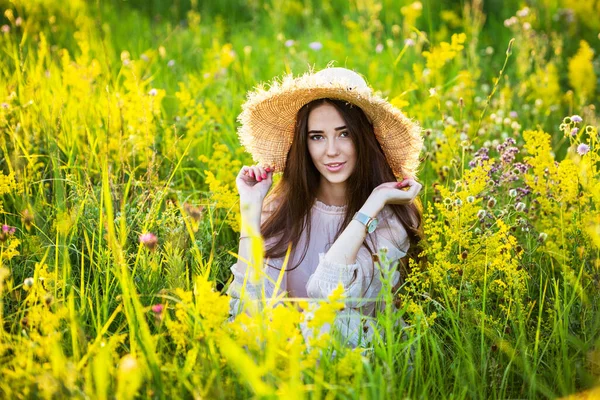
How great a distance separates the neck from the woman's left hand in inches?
11.6

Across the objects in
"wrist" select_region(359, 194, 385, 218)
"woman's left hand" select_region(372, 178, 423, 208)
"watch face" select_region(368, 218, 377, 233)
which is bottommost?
"watch face" select_region(368, 218, 377, 233)

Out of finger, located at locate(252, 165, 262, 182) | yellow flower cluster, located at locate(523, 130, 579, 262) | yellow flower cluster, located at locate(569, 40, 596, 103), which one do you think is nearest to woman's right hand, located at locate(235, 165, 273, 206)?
finger, located at locate(252, 165, 262, 182)

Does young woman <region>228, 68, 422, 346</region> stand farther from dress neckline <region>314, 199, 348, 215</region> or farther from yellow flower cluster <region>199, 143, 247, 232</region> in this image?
yellow flower cluster <region>199, 143, 247, 232</region>

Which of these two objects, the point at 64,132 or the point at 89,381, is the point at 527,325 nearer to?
the point at 89,381

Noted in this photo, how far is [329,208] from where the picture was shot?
3.07 meters

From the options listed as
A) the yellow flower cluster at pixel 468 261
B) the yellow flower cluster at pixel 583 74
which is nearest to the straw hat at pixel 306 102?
the yellow flower cluster at pixel 468 261

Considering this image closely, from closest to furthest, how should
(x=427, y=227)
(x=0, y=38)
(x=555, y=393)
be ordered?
(x=555, y=393)
(x=427, y=227)
(x=0, y=38)

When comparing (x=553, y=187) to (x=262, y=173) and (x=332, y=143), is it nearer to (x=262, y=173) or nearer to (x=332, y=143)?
(x=332, y=143)

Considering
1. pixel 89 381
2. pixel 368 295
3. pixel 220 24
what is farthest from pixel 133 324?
pixel 220 24

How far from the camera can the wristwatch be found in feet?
8.86

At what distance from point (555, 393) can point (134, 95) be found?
8.31ft

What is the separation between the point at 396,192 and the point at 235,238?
968mm

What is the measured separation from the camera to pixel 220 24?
256 inches

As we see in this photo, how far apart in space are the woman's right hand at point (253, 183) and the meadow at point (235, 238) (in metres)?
0.15
